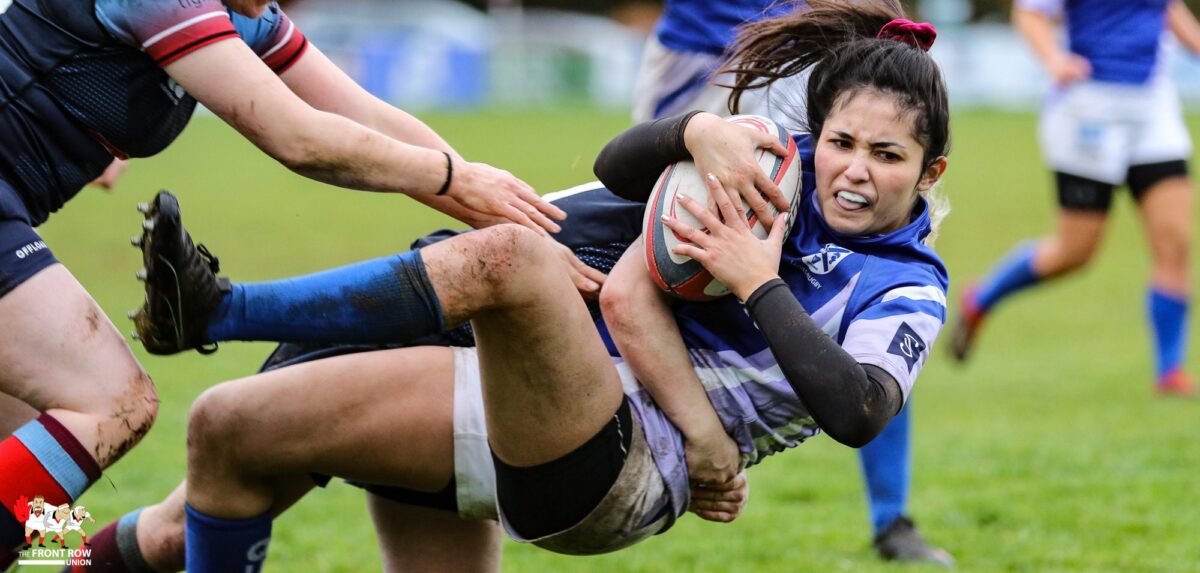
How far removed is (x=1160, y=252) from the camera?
25.3 feet

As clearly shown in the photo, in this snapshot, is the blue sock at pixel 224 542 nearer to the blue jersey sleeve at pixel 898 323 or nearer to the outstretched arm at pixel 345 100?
the outstretched arm at pixel 345 100

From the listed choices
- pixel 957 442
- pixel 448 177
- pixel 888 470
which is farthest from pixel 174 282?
pixel 957 442

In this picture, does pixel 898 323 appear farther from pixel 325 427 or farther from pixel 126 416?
pixel 126 416

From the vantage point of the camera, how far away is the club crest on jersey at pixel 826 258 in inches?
125

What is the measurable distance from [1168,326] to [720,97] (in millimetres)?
3698

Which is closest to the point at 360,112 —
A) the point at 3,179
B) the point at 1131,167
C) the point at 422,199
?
the point at 422,199

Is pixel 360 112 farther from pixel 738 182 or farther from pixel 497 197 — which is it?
pixel 738 182

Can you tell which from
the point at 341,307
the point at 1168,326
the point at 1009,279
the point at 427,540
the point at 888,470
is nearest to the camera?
the point at 341,307

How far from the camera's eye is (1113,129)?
7.79 metres

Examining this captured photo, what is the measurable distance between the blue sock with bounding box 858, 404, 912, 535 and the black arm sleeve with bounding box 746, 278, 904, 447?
5.96 ft

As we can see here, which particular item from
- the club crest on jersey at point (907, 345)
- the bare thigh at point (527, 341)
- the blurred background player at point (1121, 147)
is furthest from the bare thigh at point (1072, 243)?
the bare thigh at point (527, 341)

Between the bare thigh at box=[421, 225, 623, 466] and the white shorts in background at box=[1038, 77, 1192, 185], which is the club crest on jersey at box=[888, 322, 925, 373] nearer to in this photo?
the bare thigh at box=[421, 225, 623, 466]

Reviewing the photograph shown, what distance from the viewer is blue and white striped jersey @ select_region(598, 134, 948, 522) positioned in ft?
10.2

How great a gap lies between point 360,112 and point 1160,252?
5.43 metres
